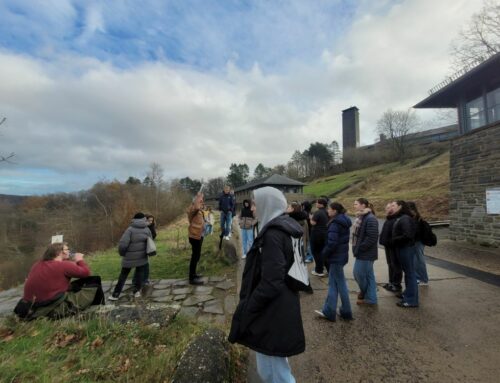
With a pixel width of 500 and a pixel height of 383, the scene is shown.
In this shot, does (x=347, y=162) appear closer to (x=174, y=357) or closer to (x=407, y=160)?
(x=407, y=160)

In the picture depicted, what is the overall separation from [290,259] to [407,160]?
51.5m

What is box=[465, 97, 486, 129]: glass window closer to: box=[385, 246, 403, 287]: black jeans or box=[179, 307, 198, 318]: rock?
box=[385, 246, 403, 287]: black jeans

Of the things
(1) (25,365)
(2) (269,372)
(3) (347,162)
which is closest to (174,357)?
(2) (269,372)

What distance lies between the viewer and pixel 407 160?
45500 millimetres

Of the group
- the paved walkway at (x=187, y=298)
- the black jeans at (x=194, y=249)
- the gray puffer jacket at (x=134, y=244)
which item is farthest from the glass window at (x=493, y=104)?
the gray puffer jacket at (x=134, y=244)

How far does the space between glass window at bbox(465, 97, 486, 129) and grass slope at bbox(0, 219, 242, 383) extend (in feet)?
42.4

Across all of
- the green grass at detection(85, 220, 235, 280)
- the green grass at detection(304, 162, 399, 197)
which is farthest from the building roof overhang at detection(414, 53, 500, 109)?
the green grass at detection(304, 162, 399, 197)

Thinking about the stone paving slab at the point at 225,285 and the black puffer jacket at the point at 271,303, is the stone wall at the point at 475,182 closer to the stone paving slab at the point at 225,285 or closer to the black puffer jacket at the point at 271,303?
the stone paving slab at the point at 225,285

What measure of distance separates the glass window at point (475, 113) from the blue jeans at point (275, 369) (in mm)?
12840

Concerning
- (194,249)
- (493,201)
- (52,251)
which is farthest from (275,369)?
(493,201)

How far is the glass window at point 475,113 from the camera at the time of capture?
416 inches

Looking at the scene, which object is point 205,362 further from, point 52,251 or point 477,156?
point 477,156

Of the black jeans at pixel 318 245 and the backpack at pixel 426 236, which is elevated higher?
the backpack at pixel 426 236

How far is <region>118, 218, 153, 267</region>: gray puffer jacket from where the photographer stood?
5.18 meters
